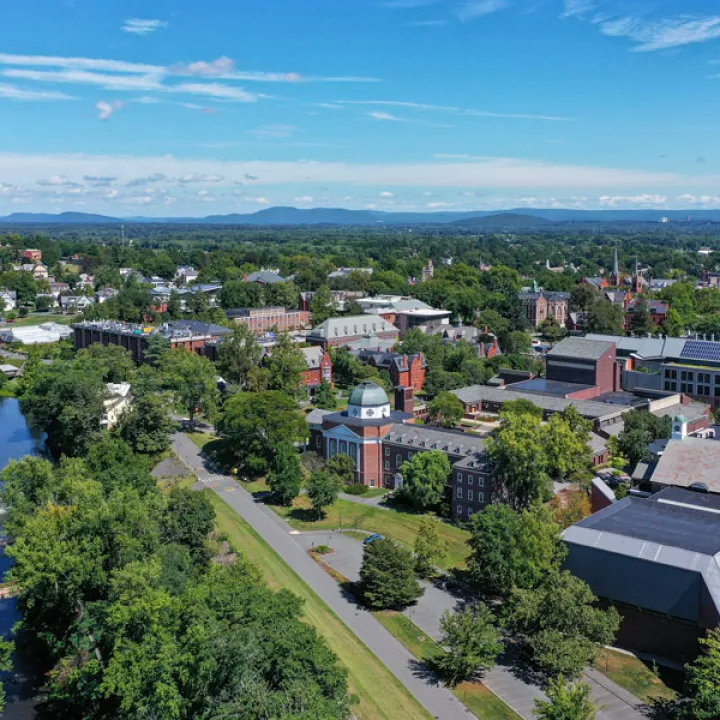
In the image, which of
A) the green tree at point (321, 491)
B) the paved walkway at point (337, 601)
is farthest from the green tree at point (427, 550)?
the green tree at point (321, 491)

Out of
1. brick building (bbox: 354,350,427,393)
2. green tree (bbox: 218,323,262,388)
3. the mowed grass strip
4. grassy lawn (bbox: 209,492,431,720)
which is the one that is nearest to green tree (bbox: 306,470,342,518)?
the mowed grass strip

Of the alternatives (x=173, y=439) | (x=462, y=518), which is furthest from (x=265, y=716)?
(x=173, y=439)

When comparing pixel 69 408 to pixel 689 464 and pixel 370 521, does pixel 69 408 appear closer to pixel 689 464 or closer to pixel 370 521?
pixel 370 521

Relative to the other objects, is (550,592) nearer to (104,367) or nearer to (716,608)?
(716,608)

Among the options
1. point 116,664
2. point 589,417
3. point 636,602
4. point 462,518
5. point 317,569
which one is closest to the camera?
point 116,664

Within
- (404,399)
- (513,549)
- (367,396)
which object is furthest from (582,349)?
(513,549)
